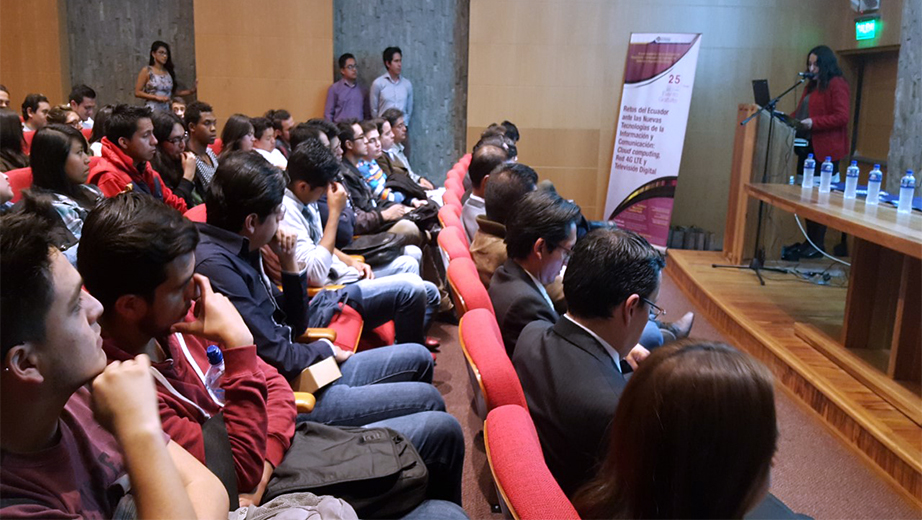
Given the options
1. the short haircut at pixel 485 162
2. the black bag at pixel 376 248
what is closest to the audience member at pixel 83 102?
the black bag at pixel 376 248

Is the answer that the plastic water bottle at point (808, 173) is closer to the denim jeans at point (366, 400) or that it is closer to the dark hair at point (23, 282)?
the denim jeans at point (366, 400)

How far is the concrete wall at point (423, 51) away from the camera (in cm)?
767

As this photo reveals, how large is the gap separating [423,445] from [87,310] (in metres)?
0.99

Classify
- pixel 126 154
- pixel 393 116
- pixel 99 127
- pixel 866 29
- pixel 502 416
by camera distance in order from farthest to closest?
pixel 393 116, pixel 866 29, pixel 99 127, pixel 126 154, pixel 502 416

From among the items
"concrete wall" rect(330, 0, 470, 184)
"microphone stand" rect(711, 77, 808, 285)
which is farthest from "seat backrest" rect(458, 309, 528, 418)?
"concrete wall" rect(330, 0, 470, 184)

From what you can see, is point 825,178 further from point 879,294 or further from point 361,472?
point 361,472

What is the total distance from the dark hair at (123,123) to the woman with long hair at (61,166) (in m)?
0.50

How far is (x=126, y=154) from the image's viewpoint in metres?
3.73

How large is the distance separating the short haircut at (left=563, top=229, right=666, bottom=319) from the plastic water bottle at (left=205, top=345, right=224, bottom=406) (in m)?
0.85

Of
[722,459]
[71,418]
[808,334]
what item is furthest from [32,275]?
[808,334]

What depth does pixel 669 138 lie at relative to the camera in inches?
253

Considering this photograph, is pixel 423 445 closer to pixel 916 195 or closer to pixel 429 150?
pixel 916 195

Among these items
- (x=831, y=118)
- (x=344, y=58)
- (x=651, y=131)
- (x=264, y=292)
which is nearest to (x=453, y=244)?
(x=264, y=292)

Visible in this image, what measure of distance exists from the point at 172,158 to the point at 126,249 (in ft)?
10.2
